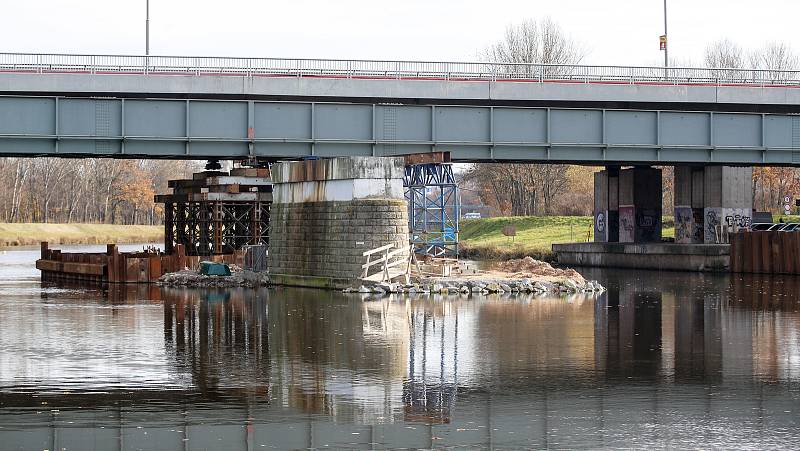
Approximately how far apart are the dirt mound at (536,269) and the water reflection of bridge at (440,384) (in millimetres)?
14109

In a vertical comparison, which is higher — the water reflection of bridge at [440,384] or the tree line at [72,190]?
the tree line at [72,190]

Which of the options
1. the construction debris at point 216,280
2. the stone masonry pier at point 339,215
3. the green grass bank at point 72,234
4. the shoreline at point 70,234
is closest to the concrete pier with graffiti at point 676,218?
the stone masonry pier at point 339,215

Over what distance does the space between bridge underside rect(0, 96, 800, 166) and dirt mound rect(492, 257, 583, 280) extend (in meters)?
5.17

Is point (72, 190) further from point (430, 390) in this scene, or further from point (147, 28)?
point (430, 390)

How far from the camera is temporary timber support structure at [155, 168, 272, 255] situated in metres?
56.6

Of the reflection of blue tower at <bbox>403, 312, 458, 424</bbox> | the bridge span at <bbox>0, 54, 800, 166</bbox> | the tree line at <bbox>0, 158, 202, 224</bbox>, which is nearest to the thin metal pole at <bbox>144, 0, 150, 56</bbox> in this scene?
the bridge span at <bbox>0, 54, 800, 166</bbox>

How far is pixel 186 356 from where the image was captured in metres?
24.4

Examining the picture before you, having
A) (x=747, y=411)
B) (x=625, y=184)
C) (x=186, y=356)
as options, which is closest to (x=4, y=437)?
(x=186, y=356)

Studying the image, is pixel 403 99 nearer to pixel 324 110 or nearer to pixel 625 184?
pixel 324 110

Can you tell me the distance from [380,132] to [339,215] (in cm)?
1158

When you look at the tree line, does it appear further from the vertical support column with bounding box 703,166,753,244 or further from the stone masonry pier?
the stone masonry pier

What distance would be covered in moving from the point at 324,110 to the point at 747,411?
129 feet

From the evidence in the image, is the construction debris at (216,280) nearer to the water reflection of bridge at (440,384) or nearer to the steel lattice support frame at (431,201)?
the steel lattice support frame at (431,201)

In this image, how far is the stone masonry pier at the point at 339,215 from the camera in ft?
147
